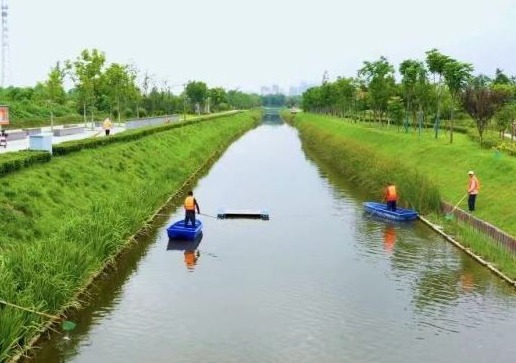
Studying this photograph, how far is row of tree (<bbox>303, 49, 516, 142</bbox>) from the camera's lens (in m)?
51.6

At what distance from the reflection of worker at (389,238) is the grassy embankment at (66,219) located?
1301 cm

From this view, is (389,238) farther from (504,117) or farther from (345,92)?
(345,92)

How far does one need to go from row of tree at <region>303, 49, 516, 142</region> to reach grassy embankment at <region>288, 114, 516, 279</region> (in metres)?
4.19

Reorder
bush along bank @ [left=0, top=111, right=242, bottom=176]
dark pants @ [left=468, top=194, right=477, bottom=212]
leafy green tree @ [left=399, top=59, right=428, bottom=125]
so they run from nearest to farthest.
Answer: bush along bank @ [left=0, top=111, right=242, bottom=176] → dark pants @ [left=468, top=194, right=477, bottom=212] → leafy green tree @ [left=399, top=59, right=428, bottom=125]

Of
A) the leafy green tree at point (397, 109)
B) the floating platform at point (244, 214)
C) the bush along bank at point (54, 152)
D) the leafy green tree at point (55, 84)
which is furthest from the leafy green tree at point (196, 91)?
the floating platform at point (244, 214)

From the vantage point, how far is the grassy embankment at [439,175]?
29859 millimetres

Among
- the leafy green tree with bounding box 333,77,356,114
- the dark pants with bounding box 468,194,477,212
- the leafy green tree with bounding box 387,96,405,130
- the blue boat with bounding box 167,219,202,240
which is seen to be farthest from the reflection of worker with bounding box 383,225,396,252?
the leafy green tree with bounding box 333,77,356,114

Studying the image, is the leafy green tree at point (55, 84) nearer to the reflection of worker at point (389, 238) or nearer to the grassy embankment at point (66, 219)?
the grassy embankment at point (66, 219)

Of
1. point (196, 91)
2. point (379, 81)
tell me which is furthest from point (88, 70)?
point (196, 91)

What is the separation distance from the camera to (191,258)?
28.7 metres

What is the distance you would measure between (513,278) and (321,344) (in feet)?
32.9

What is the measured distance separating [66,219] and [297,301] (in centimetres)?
1203

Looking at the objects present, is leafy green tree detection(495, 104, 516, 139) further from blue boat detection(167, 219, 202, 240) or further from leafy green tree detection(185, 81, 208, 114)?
leafy green tree detection(185, 81, 208, 114)

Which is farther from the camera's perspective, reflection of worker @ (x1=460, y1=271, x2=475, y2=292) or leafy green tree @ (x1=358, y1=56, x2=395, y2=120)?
leafy green tree @ (x1=358, y1=56, x2=395, y2=120)
